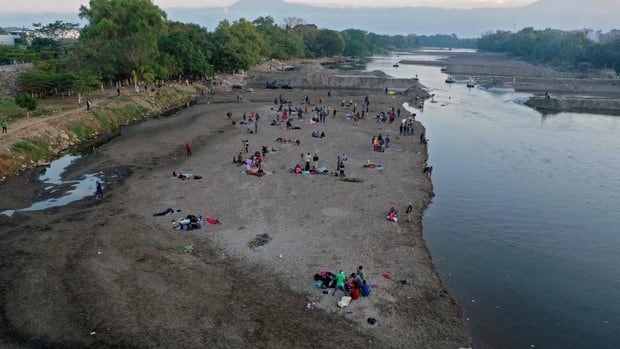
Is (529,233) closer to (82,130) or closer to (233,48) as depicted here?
(82,130)

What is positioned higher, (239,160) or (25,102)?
(25,102)

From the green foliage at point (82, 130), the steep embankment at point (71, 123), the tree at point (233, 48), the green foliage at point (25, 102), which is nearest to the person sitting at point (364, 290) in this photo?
the steep embankment at point (71, 123)

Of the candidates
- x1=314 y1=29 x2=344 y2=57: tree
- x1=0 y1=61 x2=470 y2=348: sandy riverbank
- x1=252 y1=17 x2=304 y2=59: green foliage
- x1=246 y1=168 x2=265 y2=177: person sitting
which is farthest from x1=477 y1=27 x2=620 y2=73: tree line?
x1=246 y1=168 x2=265 y2=177: person sitting

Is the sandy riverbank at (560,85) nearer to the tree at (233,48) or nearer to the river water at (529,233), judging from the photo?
the river water at (529,233)

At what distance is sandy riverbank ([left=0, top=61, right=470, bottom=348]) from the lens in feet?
56.0

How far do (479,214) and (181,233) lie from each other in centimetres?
1935

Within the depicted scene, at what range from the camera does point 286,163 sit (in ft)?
126

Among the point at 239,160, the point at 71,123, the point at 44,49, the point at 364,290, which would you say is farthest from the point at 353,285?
the point at 44,49

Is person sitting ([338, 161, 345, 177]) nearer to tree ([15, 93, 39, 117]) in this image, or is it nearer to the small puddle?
the small puddle

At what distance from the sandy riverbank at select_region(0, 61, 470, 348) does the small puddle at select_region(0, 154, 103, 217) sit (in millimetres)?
1106

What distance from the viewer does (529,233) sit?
28094 mm

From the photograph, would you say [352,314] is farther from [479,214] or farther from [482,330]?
[479,214]

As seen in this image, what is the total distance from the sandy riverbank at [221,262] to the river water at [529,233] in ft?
6.40

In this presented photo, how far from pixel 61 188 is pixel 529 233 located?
31545 millimetres
